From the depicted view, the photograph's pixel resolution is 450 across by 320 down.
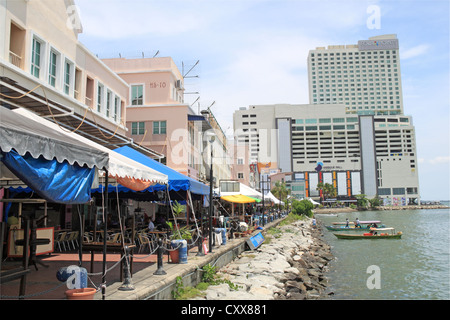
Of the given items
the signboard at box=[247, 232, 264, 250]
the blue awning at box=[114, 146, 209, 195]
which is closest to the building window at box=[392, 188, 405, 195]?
the signboard at box=[247, 232, 264, 250]

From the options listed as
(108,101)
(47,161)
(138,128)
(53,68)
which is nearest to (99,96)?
(108,101)

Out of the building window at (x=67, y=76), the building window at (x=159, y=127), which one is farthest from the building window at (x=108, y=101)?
the building window at (x=159, y=127)

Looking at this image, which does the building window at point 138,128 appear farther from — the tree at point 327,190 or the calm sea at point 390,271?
the tree at point 327,190

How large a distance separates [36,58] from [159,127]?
1771 centimetres

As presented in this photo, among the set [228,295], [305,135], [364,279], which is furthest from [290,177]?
[228,295]

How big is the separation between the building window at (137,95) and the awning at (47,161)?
28.6 meters

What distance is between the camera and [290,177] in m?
171

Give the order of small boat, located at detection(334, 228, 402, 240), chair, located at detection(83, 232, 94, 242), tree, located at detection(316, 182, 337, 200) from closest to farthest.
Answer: chair, located at detection(83, 232, 94, 242)
small boat, located at detection(334, 228, 402, 240)
tree, located at detection(316, 182, 337, 200)

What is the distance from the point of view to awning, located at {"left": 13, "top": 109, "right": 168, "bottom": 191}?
7809 millimetres

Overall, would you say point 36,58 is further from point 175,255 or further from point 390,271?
point 390,271

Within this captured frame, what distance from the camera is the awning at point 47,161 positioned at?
16.4 ft

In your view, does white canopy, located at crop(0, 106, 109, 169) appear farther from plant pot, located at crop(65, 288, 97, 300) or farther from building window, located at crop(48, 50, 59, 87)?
building window, located at crop(48, 50, 59, 87)

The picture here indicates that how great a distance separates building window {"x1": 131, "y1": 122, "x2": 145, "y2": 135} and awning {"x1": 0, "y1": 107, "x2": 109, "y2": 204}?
88.0ft
